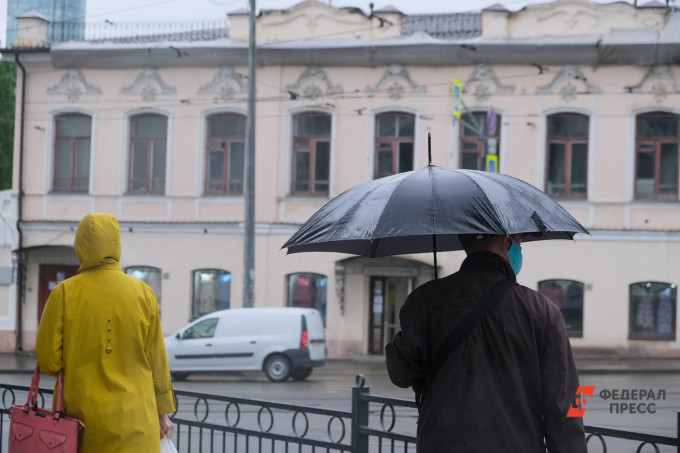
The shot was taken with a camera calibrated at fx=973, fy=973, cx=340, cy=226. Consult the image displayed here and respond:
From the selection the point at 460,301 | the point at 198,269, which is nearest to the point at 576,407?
the point at 460,301

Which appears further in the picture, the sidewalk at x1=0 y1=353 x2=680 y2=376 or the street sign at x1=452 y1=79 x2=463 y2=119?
the street sign at x1=452 y1=79 x2=463 y2=119

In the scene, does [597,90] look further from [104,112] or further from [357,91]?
[104,112]

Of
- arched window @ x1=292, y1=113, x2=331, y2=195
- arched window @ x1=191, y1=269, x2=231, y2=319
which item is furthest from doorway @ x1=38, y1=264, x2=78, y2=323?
arched window @ x1=292, y1=113, x2=331, y2=195

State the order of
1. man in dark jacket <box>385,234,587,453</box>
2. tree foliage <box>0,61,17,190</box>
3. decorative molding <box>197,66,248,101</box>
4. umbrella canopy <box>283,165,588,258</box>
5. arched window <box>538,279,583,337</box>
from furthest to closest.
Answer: tree foliage <box>0,61,17,190</box> < decorative molding <box>197,66,248,101</box> < arched window <box>538,279,583,337</box> < umbrella canopy <box>283,165,588,258</box> < man in dark jacket <box>385,234,587,453</box>

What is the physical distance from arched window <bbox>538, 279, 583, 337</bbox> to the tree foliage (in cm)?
2646

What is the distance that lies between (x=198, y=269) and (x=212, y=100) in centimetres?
460

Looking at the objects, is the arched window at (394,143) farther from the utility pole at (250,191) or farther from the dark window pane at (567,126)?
the utility pole at (250,191)

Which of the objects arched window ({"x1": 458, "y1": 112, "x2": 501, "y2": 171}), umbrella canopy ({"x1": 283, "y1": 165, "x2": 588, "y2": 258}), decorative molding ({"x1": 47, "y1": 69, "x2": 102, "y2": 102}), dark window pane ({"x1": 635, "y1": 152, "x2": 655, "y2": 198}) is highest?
decorative molding ({"x1": 47, "y1": 69, "x2": 102, "y2": 102})

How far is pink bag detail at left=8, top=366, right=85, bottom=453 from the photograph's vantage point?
14.0 ft

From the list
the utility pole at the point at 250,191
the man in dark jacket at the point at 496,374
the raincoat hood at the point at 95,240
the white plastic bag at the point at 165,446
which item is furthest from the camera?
the utility pole at the point at 250,191

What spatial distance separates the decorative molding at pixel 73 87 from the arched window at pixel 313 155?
5977 millimetres

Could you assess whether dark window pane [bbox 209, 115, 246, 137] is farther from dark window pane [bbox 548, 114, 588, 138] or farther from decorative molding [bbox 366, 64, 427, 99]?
dark window pane [bbox 548, 114, 588, 138]

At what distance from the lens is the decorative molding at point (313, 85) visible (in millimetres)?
25750

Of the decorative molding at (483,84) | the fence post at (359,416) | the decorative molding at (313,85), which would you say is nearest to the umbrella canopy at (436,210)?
the fence post at (359,416)
